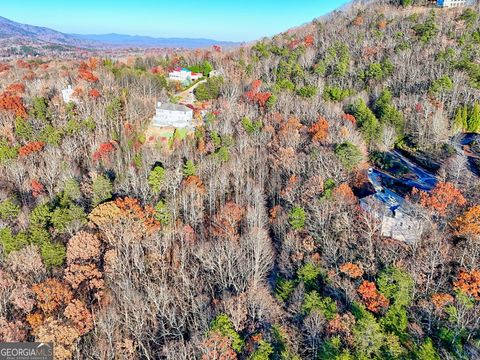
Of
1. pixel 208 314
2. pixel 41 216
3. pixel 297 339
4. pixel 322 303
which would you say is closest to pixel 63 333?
pixel 208 314

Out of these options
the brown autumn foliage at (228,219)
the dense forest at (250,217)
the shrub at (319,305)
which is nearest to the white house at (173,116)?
the dense forest at (250,217)

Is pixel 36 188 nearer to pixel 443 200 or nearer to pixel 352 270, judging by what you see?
pixel 352 270

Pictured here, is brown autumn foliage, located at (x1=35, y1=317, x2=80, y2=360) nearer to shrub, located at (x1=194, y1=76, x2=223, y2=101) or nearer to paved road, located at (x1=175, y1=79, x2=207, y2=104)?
shrub, located at (x1=194, y1=76, x2=223, y2=101)

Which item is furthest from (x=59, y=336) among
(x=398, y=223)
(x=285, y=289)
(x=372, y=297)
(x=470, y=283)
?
(x=470, y=283)

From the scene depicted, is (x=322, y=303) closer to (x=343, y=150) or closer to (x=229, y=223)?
(x=229, y=223)

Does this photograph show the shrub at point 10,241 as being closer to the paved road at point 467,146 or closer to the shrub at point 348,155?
the shrub at point 348,155

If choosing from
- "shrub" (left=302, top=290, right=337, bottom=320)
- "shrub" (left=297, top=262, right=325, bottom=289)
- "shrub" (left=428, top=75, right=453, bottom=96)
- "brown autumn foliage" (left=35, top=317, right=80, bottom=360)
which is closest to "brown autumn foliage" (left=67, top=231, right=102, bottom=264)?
"brown autumn foliage" (left=35, top=317, right=80, bottom=360)
